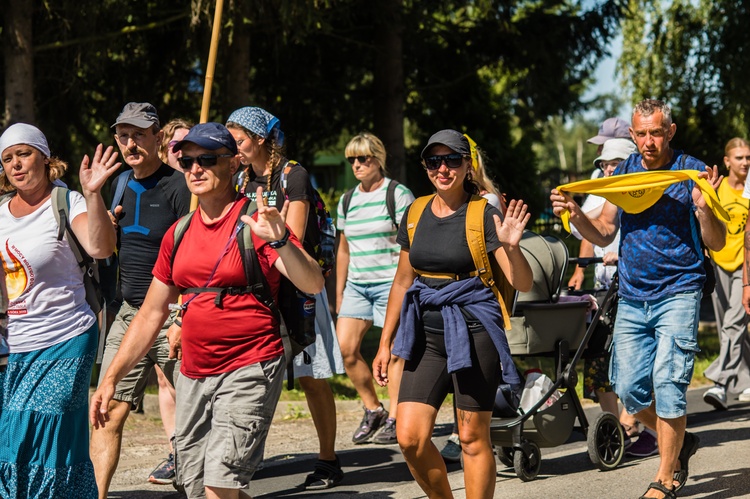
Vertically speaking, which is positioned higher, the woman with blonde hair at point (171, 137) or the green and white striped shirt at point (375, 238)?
the woman with blonde hair at point (171, 137)

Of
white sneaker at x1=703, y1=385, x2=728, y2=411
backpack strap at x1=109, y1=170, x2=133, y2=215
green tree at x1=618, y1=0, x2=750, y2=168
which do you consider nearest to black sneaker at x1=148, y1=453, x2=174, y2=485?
backpack strap at x1=109, y1=170, x2=133, y2=215

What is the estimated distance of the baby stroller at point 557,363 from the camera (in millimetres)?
6625

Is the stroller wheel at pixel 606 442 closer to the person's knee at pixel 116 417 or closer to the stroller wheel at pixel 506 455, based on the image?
the stroller wheel at pixel 506 455

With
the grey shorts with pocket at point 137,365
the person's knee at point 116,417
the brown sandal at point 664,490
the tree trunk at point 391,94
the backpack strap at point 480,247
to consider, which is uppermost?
the tree trunk at point 391,94

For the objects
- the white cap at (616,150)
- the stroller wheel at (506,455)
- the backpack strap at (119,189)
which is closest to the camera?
the backpack strap at (119,189)

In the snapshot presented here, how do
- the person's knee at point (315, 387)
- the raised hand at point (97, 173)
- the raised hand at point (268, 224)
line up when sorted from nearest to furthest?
the raised hand at point (268, 224) < the raised hand at point (97, 173) < the person's knee at point (315, 387)

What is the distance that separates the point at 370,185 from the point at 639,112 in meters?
2.72

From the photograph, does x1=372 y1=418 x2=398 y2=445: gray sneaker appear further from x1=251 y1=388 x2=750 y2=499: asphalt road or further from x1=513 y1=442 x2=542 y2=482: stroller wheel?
x1=513 y1=442 x2=542 y2=482: stroller wheel

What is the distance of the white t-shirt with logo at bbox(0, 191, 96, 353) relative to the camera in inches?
196

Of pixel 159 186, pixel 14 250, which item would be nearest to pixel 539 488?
pixel 159 186

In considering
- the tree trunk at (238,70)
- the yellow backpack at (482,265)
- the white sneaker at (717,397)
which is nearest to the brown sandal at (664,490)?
the yellow backpack at (482,265)

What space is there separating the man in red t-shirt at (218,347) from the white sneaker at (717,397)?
5495 mm

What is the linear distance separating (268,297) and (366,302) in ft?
12.1

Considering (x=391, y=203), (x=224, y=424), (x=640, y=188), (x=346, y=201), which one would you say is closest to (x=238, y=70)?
(x=346, y=201)
